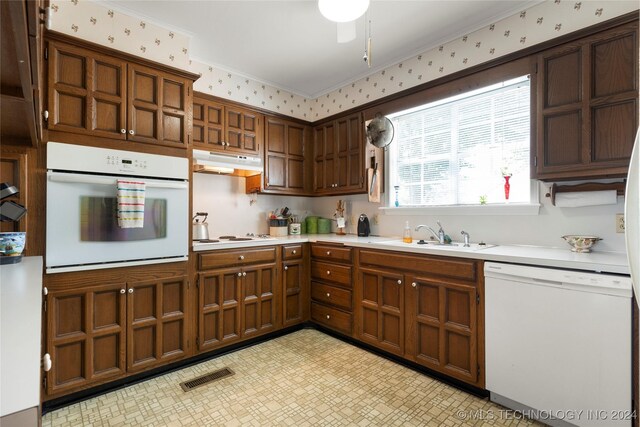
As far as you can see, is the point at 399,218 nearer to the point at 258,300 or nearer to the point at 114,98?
the point at 258,300

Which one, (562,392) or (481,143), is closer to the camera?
(562,392)

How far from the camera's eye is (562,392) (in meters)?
1.71

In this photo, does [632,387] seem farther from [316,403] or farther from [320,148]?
[320,148]

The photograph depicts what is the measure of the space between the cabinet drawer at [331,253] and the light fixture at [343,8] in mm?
1840

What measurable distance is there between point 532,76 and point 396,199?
5.08 feet

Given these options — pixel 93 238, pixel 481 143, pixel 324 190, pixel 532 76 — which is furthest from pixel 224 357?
pixel 532 76

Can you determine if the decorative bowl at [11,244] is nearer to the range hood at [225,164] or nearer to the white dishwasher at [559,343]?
the range hood at [225,164]

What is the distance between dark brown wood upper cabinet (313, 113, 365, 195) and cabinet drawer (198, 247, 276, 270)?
3.61 feet

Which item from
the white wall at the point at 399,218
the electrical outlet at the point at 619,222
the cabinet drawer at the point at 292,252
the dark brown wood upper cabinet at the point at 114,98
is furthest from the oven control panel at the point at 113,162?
the electrical outlet at the point at 619,222

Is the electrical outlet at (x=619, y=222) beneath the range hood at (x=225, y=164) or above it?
beneath

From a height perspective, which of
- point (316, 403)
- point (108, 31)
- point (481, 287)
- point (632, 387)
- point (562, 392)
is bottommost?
point (316, 403)

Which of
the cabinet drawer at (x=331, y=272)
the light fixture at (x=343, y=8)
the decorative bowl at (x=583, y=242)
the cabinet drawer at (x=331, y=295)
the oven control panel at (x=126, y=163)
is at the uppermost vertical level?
the light fixture at (x=343, y=8)

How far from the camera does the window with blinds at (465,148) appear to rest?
250cm

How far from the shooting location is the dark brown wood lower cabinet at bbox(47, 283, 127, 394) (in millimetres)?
1973
